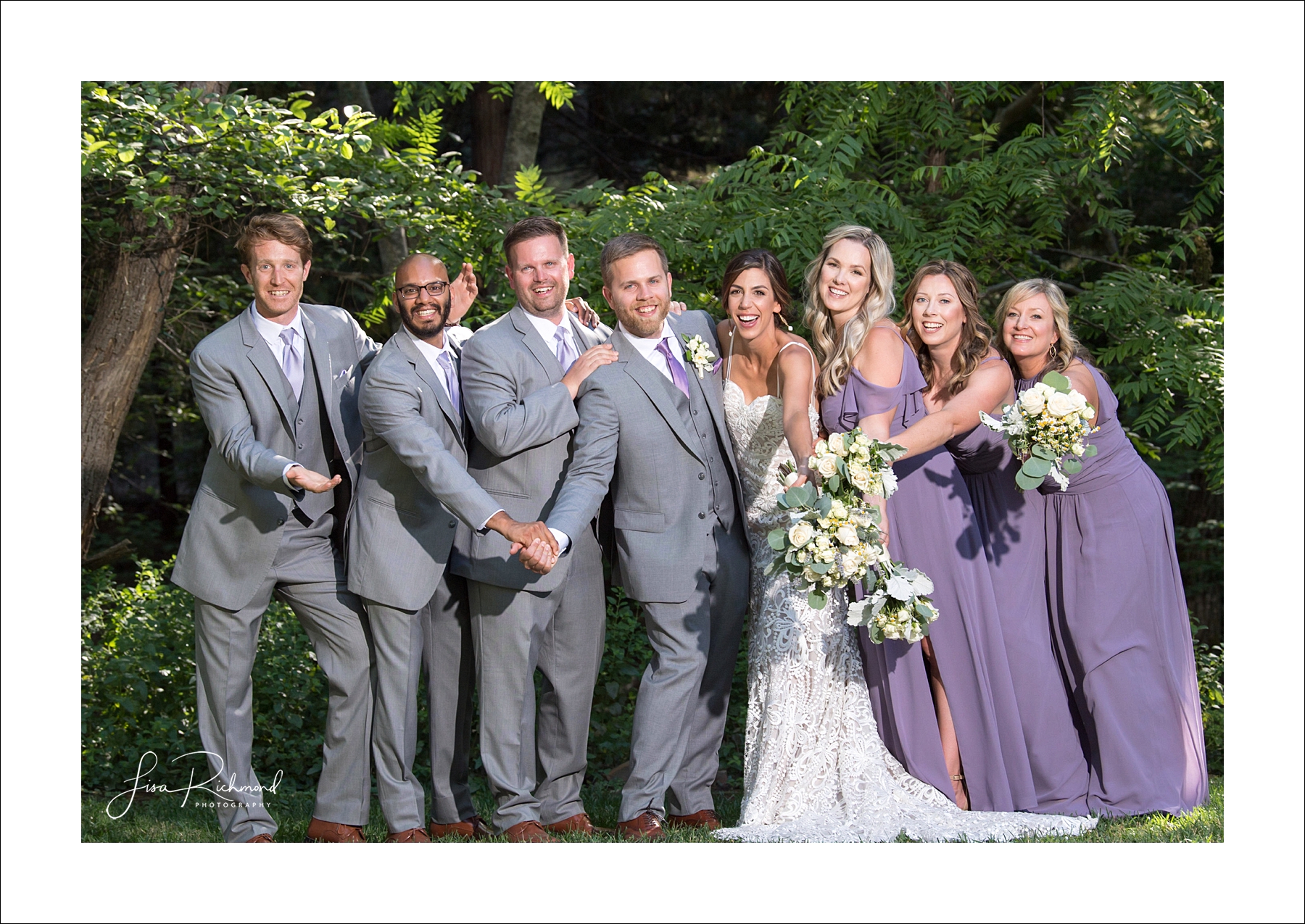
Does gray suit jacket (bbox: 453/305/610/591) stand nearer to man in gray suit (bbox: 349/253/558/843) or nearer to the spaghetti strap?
man in gray suit (bbox: 349/253/558/843)

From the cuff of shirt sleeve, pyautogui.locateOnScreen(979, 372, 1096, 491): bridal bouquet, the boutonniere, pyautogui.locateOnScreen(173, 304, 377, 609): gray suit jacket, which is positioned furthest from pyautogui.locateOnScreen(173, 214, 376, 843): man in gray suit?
pyautogui.locateOnScreen(979, 372, 1096, 491): bridal bouquet

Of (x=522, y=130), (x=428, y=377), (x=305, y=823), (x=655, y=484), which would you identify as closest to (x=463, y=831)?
(x=305, y=823)

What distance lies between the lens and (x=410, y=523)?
487 centimetres

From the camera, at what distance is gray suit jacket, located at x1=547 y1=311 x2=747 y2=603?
16.1 ft

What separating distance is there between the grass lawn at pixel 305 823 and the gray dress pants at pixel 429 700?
31 centimetres

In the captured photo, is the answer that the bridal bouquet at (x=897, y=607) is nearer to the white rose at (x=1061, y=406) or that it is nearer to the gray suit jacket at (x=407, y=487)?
the white rose at (x=1061, y=406)

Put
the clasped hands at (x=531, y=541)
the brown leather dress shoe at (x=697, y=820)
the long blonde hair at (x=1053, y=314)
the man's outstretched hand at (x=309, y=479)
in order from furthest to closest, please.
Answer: the long blonde hair at (x=1053, y=314)
the brown leather dress shoe at (x=697, y=820)
the clasped hands at (x=531, y=541)
the man's outstretched hand at (x=309, y=479)

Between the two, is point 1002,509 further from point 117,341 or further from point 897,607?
point 117,341

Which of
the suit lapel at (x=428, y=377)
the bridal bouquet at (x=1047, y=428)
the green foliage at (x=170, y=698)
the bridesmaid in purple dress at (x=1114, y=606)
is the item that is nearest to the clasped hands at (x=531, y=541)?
the suit lapel at (x=428, y=377)

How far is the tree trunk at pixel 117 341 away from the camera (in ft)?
26.2

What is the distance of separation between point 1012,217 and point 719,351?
4007 mm

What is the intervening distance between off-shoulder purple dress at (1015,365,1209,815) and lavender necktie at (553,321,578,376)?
2053 millimetres

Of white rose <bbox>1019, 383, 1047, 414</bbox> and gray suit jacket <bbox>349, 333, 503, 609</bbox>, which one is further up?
white rose <bbox>1019, 383, 1047, 414</bbox>

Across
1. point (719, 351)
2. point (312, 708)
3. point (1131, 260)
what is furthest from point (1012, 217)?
point (312, 708)
